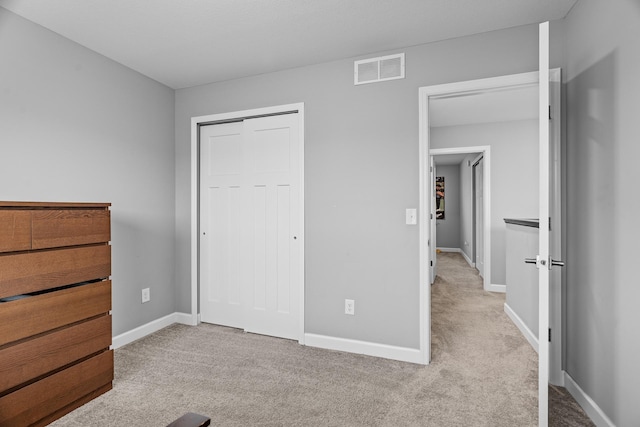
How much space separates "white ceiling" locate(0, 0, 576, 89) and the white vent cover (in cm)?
8

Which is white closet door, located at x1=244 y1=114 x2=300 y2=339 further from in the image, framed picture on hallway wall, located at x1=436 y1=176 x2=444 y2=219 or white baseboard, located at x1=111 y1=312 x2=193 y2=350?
framed picture on hallway wall, located at x1=436 y1=176 x2=444 y2=219

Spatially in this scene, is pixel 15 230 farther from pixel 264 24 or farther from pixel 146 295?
pixel 264 24

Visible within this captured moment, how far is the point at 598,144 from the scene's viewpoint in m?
1.83

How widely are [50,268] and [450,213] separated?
9290mm

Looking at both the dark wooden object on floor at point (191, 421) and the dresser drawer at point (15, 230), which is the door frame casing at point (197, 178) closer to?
the dresser drawer at point (15, 230)

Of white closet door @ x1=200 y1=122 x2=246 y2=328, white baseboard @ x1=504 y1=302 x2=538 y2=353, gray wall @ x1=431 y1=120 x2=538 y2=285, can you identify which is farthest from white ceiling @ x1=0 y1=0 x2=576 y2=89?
gray wall @ x1=431 y1=120 x2=538 y2=285

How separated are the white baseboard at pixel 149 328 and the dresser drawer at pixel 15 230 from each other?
1.35m

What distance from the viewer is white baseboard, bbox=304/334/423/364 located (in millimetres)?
2588

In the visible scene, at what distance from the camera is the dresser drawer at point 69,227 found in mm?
1781

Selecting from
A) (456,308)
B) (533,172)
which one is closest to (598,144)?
(456,308)

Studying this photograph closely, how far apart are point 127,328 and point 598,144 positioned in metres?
3.70

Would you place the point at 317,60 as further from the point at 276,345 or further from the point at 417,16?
the point at 276,345

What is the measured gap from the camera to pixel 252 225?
3.24 m

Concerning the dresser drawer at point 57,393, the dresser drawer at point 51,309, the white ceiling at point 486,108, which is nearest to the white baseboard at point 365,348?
the dresser drawer at point 57,393
